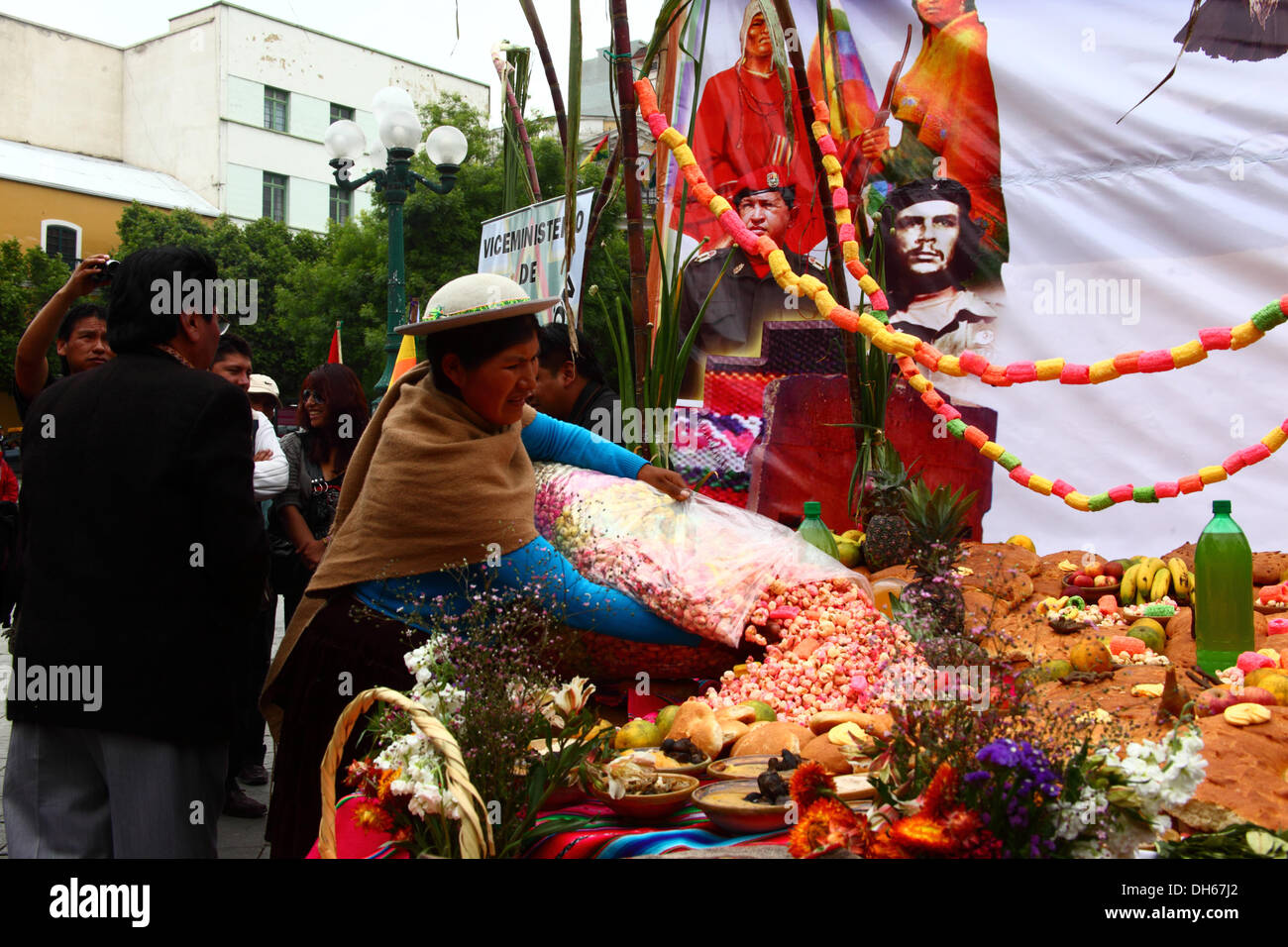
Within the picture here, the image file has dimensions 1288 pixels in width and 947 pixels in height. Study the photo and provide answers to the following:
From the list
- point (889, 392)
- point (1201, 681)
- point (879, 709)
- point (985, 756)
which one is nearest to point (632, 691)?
point (879, 709)

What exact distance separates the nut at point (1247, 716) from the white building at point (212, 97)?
1098 inches

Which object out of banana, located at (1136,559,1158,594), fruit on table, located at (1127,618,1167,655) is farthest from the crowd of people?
banana, located at (1136,559,1158,594)

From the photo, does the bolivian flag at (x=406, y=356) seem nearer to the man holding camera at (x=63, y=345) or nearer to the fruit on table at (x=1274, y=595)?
the man holding camera at (x=63, y=345)

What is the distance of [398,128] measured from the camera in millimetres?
8258

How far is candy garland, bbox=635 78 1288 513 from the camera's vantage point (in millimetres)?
3682

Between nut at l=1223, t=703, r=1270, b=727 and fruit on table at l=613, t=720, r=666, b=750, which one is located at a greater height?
nut at l=1223, t=703, r=1270, b=727

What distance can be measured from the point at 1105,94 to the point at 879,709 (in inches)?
147

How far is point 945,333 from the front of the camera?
5.31 meters

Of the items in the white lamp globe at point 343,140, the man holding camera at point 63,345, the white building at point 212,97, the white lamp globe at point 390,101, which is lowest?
the man holding camera at point 63,345

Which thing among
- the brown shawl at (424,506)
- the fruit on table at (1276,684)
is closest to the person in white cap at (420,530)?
the brown shawl at (424,506)

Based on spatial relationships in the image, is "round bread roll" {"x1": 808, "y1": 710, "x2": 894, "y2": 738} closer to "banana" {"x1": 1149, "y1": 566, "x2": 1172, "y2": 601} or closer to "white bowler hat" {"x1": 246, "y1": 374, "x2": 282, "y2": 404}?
"banana" {"x1": 1149, "y1": 566, "x2": 1172, "y2": 601}

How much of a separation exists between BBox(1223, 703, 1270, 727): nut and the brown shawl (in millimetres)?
1461

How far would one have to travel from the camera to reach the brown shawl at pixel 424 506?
7.70ft
